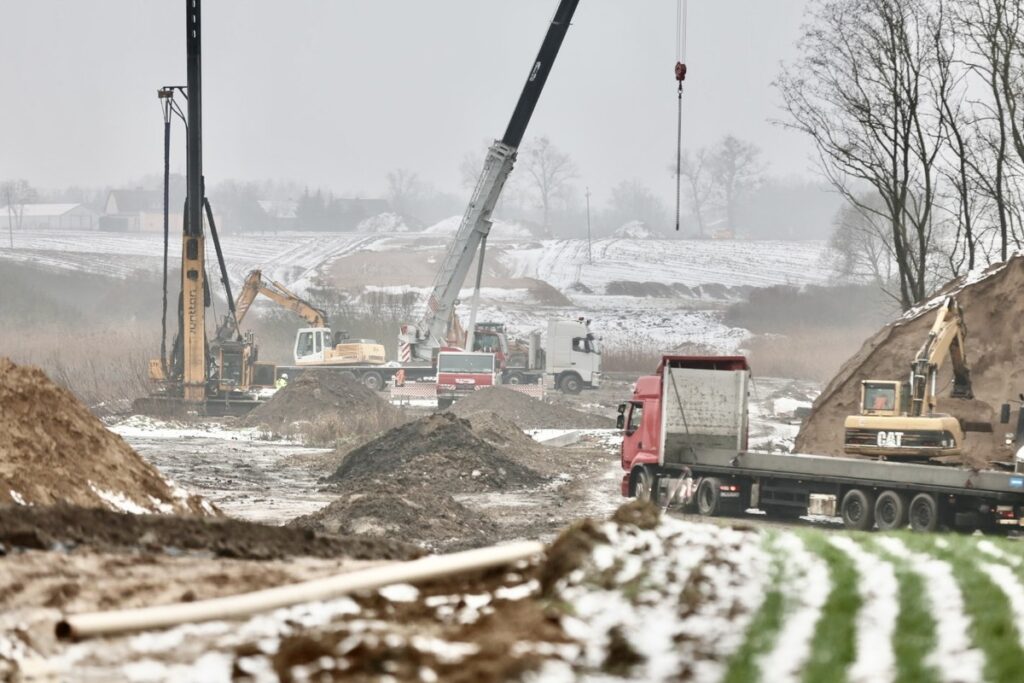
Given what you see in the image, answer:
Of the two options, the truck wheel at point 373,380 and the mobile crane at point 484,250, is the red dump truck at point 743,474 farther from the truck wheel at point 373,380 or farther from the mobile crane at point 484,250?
the truck wheel at point 373,380

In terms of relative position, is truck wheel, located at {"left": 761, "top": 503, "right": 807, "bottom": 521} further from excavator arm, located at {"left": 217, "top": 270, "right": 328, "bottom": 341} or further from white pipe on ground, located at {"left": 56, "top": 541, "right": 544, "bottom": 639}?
excavator arm, located at {"left": 217, "top": 270, "right": 328, "bottom": 341}

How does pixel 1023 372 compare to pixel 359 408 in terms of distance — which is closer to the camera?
pixel 1023 372

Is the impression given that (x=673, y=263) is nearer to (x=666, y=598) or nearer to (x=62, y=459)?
(x=62, y=459)

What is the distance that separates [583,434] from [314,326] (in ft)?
70.0

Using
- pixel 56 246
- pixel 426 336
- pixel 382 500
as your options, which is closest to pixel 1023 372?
pixel 382 500

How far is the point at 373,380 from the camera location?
203 feet

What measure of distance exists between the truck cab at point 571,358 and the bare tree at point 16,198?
64560 mm

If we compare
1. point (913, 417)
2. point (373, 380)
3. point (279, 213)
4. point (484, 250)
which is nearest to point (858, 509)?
point (913, 417)

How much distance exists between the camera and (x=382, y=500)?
2178 centimetres

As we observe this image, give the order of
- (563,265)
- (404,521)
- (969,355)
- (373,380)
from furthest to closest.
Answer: (563,265) → (373,380) → (969,355) → (404,521)

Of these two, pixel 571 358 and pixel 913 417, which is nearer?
pixel 913 417

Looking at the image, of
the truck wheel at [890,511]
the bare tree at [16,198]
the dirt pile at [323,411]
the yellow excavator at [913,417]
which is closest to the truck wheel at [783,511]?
the yellow excavator at [913,417]

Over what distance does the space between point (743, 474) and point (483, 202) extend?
25.2 m

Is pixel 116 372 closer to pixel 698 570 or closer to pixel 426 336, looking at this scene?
pixel 426 336
